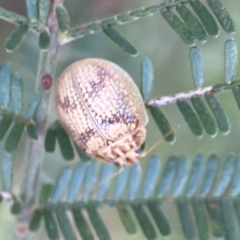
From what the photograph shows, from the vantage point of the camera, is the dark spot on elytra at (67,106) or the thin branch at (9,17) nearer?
the thin branch at (9,17)

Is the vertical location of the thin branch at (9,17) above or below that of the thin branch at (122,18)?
above

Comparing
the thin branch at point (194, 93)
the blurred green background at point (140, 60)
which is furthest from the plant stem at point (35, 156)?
the blurred green background at point (140, 60)

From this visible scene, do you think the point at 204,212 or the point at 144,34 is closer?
the point at 204,212

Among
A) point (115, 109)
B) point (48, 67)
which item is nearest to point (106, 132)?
point (115, 109)

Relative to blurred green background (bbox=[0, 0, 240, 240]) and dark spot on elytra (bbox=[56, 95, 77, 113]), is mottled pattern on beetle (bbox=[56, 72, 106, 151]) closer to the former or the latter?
dark spot on elytra (bbox=[56, 95, 77, 113])

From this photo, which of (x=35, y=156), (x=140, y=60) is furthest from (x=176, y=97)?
(x=140, y=60)

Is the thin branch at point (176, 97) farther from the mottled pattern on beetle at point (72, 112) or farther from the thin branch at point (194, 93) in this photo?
the mottled pattern on beetle at point (72, 112)

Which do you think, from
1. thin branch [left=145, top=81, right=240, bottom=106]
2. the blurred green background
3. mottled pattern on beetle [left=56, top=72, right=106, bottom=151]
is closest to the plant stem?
mottled pattern on beetle [left=56, top=72, right=106, bottom=151]

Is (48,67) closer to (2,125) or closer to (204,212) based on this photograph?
(2,125)
